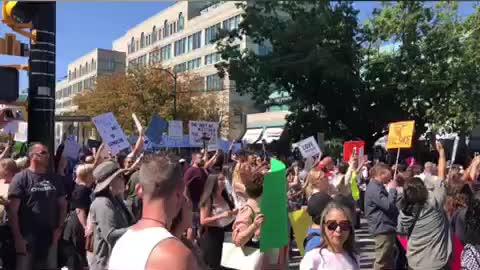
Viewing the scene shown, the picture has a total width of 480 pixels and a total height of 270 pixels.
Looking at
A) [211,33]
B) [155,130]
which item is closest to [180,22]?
[211,33]

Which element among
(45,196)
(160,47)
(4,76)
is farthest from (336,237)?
(4,76)

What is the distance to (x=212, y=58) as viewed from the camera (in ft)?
12.6

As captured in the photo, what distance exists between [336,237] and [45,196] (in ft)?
10.9

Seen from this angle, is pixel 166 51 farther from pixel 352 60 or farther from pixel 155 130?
pixel 155 130

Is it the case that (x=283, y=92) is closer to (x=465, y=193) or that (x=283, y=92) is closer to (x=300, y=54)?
(x=300, y=54)

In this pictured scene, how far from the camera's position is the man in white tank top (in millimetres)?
2260

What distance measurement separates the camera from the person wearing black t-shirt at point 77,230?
591cm

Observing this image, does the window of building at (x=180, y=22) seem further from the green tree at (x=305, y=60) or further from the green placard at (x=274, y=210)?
the green placard at (x=274, y=210)

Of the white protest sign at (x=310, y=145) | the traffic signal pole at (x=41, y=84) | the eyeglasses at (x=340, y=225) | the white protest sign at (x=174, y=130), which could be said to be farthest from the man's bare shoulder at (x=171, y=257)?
the white protest sign at (x=174, y=130)

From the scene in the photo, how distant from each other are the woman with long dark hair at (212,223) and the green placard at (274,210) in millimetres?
1980

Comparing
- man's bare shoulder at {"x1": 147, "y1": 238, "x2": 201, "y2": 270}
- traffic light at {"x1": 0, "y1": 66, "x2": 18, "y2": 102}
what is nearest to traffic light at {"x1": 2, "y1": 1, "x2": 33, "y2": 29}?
traffic light at {"x1": 0, "y1": 66, "x2": 18, "y2": 102}

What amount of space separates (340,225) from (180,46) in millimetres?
1828

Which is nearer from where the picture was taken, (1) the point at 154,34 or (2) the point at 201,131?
(1) the point at 154,34

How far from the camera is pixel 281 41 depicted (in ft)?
9.29
